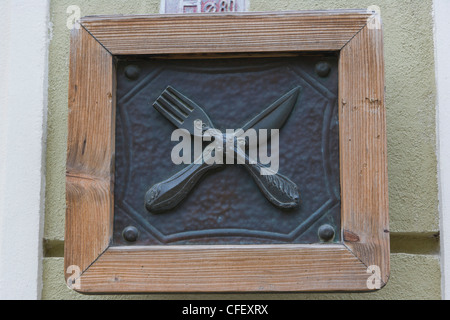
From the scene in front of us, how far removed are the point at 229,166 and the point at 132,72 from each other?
0.25 m

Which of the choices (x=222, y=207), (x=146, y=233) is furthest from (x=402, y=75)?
(x=146, y=233)

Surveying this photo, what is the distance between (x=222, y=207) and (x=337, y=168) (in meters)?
0.22

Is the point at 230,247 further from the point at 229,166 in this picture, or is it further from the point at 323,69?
the point at 323,69

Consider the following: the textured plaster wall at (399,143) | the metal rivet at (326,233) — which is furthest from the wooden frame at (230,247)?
the textured plaster wall at (399,143)

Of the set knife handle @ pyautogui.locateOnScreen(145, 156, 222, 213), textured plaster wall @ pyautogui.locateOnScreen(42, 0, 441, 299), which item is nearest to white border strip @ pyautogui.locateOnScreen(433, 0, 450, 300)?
textured plaster wall @ pyautogui.locateOnScreen(42, 0, 441, 299)

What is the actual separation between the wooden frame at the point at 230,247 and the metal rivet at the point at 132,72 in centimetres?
3

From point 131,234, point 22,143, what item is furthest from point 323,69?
point 22,143

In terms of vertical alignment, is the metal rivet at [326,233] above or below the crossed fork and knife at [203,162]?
below

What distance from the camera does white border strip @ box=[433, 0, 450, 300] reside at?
1057 millimetres

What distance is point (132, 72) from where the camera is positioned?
1009 millimetres

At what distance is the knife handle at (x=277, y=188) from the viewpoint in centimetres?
97

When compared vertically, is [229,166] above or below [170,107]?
below

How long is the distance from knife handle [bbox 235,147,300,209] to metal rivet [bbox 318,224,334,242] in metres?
0.06

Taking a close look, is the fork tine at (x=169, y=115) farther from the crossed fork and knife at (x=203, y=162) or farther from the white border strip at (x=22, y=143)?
the white border strip at (x=22, y=143)
